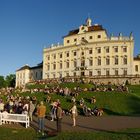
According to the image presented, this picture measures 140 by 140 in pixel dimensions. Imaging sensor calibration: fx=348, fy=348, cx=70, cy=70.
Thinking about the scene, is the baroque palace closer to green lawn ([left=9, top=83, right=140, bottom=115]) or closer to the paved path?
green lawn ([left=9, top=83, right=140, bottom=115])

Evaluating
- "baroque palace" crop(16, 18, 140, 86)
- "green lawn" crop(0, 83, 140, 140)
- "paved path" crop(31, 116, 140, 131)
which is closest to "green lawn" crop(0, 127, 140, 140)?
"green lawn" crop(0, 83, 140, 140)

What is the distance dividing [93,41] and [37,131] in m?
78.1

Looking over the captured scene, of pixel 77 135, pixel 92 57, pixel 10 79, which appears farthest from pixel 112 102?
pixel 10 79

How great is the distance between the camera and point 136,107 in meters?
43.5

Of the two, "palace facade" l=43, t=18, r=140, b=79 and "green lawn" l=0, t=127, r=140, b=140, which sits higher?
"palace facade" l=43, t=18, r=140, b=79

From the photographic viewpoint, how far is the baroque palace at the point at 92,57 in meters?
94.5

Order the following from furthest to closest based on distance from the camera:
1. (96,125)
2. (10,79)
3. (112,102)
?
(10,79) < (112,102) < (96,125)

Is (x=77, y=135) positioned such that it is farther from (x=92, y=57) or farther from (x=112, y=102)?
(x=92, y=57)

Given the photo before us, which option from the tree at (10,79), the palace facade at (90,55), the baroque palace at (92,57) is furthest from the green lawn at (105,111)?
the tree at (10,79)

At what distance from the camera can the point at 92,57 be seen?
327ft

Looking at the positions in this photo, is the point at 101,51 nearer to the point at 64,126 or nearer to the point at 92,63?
the point at 92,63

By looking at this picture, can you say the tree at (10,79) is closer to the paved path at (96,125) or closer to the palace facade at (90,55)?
the palace facade at (90,55)

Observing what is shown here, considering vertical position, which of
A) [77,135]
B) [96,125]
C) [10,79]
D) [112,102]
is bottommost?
[77,135]

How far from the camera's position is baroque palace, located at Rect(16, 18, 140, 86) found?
94500mm
